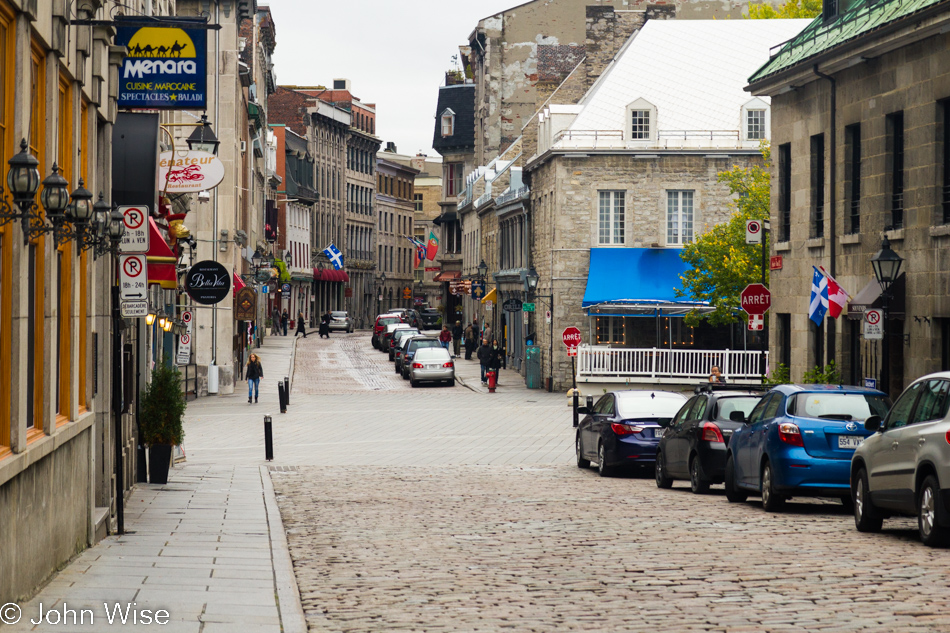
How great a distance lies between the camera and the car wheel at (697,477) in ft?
61.8

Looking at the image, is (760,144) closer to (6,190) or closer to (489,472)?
(489,472)

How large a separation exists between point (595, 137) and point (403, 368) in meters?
13.4

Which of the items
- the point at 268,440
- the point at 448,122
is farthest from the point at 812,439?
the point at 448,122

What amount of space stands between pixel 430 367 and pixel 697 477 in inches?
1282

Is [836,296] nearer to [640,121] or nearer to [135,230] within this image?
[135,230]

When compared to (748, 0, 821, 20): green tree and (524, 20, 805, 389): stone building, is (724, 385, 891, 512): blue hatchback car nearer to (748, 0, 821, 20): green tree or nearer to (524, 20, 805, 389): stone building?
(524, 20, 805, 389): stone building

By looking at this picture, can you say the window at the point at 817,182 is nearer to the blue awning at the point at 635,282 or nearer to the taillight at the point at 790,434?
the taillight at the point at 790,434

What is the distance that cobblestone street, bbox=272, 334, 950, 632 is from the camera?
29.9 ft

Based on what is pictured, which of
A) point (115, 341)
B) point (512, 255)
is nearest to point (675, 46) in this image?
point (512, 255)

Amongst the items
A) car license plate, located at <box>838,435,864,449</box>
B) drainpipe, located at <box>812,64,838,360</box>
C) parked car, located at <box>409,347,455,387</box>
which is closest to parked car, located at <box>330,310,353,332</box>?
parked car, located at <box>409,347,455,387</box>

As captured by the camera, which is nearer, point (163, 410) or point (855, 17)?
point (163, 410)

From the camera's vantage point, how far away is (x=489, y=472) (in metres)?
22.8

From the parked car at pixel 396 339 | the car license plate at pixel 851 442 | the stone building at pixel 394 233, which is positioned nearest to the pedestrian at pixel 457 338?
the parked car at pixel 396 339

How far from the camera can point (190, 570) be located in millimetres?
11289
